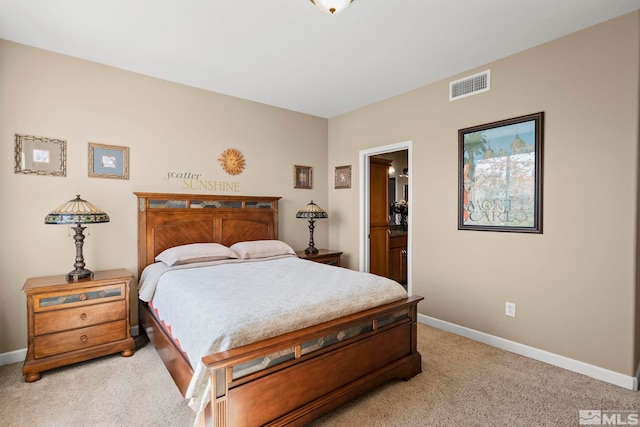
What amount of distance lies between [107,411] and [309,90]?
11.4ft

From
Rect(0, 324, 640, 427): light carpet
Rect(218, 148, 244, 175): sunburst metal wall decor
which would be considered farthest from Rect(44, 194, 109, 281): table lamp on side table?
Rect(218, 148, 244, 175): sunburst metal wall decor

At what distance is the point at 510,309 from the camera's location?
289 cm

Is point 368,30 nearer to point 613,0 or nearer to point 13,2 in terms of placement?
point 613,0

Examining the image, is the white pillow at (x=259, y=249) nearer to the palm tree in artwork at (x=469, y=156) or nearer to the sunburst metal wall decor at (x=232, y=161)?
the sunburst metal wall decor at (x=232, y=161)

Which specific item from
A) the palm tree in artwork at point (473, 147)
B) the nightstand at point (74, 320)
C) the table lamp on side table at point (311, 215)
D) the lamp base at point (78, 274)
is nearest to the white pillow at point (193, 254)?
the nightstand at point (74, 320)

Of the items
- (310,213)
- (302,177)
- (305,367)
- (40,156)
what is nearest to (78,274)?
(40,156)

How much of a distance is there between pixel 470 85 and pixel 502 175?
984 millimetres

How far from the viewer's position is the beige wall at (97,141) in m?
2.68

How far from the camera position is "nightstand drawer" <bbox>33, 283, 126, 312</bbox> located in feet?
7.97

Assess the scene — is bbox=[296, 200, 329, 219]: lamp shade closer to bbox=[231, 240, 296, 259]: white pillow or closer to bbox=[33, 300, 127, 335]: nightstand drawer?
bbox=[231, 240, 296, 259]: white pillow

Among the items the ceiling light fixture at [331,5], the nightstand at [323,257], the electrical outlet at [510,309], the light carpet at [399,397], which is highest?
the ceiling light fixture at [331,5]

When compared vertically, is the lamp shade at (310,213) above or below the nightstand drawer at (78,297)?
above

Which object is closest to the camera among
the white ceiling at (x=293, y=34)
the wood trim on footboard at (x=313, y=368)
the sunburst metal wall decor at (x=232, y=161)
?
the wood trim on footboard at (x=313, y=368)

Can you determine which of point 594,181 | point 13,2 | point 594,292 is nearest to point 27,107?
point 13,2
